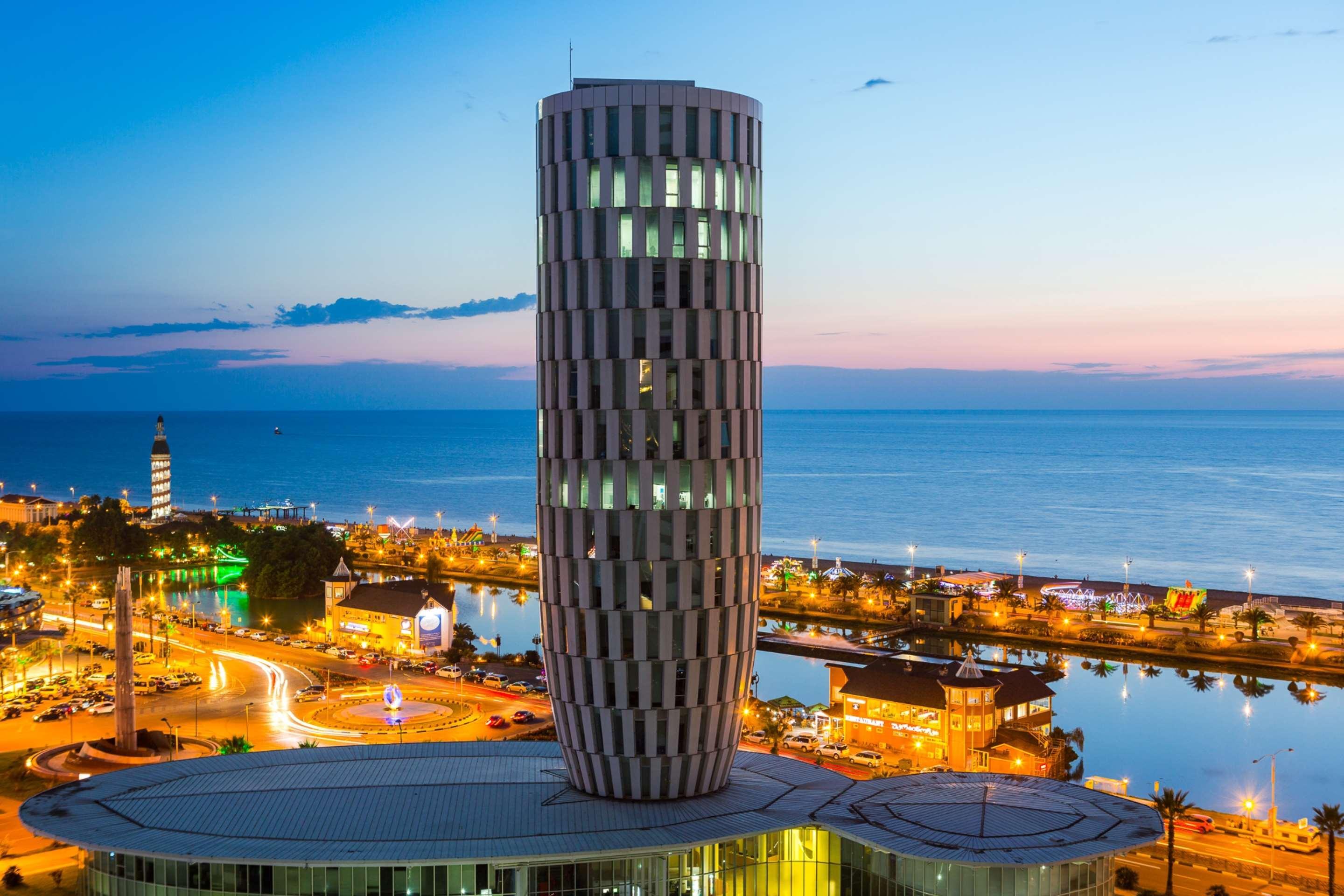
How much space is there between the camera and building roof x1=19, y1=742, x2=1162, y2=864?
3853cm

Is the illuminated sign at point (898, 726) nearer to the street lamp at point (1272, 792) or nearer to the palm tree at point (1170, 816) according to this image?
the street lamp at point (1272, 792)

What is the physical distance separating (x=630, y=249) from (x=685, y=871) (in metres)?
20.3

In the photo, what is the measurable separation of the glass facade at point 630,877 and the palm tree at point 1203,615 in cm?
9813

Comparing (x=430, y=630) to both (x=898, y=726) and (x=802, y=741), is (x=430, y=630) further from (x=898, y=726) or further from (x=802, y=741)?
(x=898, y=726)

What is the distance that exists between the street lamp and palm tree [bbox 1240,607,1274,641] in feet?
117

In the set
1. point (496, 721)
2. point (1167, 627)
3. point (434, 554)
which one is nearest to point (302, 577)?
point (434, 554)

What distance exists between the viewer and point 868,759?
261 ft

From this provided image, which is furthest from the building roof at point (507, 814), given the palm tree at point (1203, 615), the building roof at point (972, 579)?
the building roof at point (972, 579)

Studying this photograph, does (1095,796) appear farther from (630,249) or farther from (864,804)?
(630,249)

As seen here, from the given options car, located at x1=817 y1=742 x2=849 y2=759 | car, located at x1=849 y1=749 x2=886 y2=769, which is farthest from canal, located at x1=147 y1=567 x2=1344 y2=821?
car, located at x1=817 y1=742 x2=849 y2=759

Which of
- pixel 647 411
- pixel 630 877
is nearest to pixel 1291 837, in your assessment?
Result: pixel 630 877

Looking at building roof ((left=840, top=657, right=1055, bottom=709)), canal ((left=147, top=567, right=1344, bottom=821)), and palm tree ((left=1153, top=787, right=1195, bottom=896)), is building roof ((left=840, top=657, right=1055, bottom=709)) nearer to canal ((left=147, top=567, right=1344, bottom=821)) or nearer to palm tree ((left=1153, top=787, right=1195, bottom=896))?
canal ((left=147, top=567, right=1344, bottom=821))

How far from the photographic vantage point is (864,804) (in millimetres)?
42500

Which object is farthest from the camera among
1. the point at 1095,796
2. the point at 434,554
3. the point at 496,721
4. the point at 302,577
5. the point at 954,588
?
the point at 434,554
